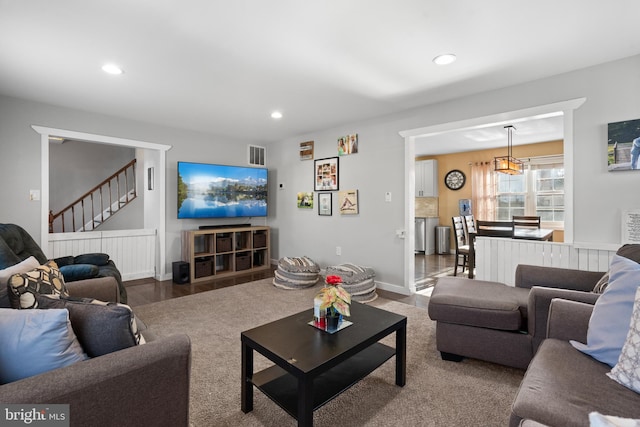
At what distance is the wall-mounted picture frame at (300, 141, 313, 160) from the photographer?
505 centimetres

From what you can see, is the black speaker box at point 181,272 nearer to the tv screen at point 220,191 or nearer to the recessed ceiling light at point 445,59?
the tv screen at point 220,191

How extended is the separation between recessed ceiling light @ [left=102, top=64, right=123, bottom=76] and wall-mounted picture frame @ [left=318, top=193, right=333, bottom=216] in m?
2.98

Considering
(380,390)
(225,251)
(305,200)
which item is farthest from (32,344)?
(305,200)

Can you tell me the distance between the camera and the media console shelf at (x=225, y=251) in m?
4.63

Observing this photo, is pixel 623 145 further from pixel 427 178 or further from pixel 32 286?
pixel 427 178

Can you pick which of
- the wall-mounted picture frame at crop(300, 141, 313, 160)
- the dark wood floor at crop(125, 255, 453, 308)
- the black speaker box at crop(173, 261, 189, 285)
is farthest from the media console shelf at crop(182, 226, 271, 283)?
the wall-mounted picture frame at crop(300, 141, 313, 160)

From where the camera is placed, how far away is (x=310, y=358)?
1478mm

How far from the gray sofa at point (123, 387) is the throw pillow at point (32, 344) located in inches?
2.6

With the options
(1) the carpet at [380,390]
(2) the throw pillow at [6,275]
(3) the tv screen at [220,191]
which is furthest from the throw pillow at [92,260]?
(2) the throw pillow at [6,275]

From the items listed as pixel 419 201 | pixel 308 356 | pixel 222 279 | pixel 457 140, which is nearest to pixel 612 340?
pixel 308 356

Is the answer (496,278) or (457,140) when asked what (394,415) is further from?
(457,140)

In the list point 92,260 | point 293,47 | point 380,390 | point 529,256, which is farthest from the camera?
point 92,260

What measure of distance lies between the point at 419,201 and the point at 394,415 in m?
6.40

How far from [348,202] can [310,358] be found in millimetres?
3207
